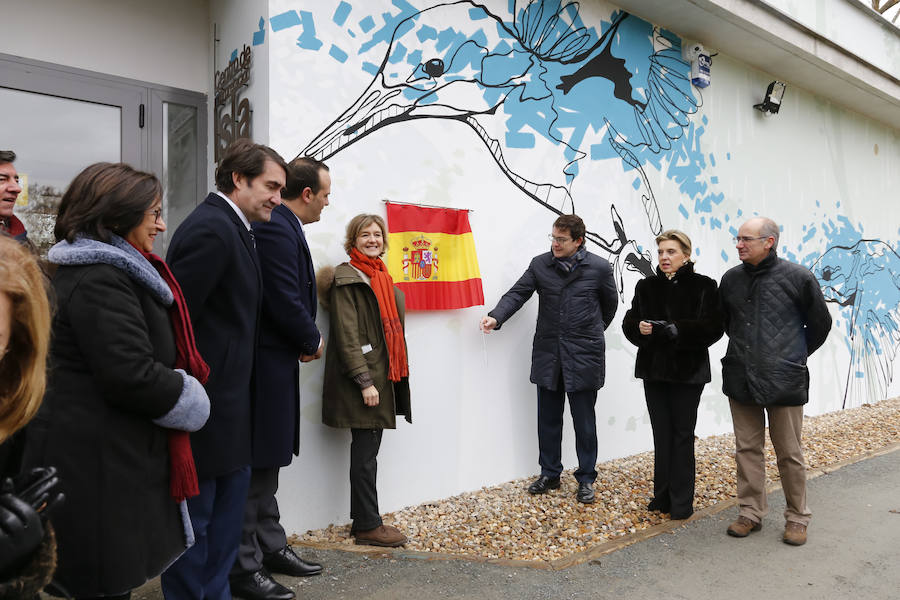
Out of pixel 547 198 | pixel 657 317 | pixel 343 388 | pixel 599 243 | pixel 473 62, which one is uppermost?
pixel 473 62

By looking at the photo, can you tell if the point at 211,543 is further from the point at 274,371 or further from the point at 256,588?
the point at 274,371

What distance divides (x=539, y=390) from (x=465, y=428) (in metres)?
0.63

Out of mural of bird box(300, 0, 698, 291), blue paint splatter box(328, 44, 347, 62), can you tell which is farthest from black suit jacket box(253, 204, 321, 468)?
blue paint splatter box(328, 44, 347, 62)

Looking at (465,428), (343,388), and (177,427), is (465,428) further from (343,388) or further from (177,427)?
(177,427)

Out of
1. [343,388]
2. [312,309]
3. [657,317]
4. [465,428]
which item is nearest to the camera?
[312,309]

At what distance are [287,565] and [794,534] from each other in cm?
289

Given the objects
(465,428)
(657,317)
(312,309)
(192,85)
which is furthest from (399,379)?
(192,85)

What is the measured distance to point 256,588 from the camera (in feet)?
9.14

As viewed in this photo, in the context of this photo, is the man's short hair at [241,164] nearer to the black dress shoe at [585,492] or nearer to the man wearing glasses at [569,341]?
the man wearing glasses at [569,341]

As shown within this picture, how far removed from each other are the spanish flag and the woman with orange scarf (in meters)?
0.53

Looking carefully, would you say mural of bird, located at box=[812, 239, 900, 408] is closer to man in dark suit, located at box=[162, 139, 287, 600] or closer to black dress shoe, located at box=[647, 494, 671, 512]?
black dress shoe, located at box=[647, 494, 671, 512]

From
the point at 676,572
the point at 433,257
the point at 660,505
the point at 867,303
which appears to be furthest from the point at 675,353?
the point at 867,303

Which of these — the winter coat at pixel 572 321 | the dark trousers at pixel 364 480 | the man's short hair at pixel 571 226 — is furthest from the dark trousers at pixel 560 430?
the dark trousers at pixel 364 480

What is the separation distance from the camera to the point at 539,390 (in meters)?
4.71
